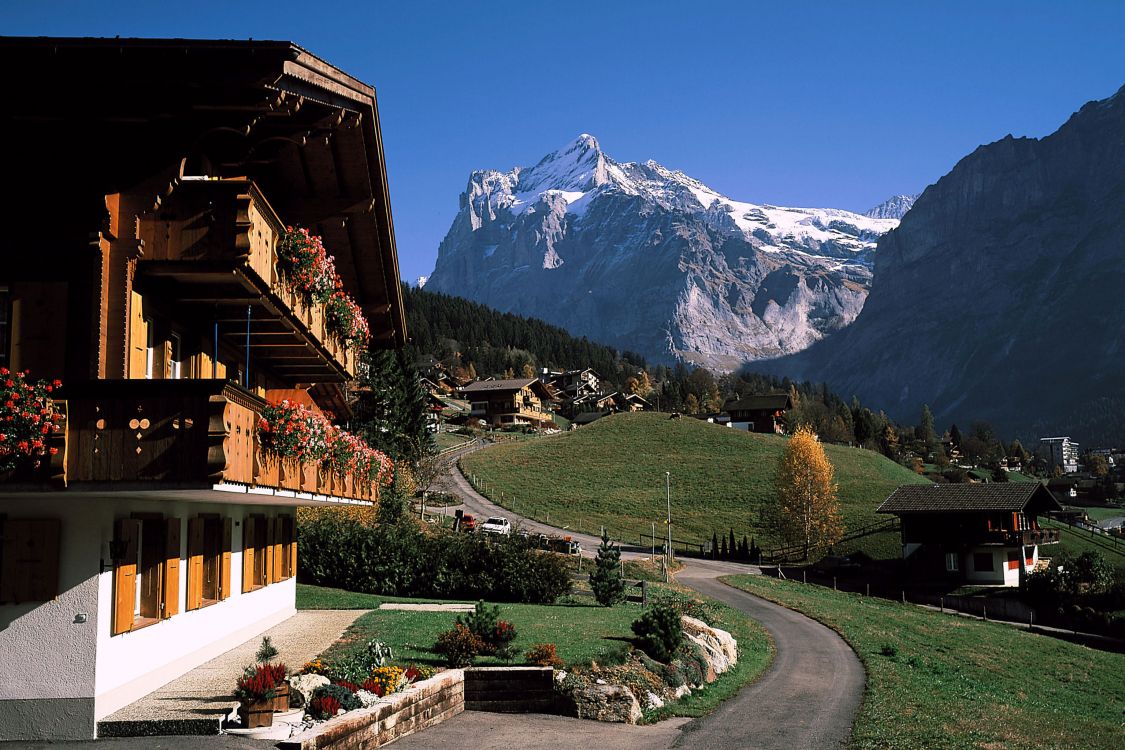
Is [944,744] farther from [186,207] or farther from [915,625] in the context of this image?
Result: [915,625]

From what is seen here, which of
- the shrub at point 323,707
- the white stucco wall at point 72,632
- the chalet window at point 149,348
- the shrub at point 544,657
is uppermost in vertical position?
the chalet window at point 149,348

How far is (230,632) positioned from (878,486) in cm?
9359

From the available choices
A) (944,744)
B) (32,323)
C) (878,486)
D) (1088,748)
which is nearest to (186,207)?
(32,323)

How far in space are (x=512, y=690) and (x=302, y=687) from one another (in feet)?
16.2

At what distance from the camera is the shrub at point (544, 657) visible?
66.0 feet

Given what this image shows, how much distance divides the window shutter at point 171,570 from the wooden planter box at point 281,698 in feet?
13.4

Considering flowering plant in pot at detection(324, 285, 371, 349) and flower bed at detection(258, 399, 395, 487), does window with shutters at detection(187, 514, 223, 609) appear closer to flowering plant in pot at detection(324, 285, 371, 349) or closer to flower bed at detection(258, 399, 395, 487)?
flower bed at detection(258, 399, 395, 487)

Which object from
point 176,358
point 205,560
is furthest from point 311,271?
point 205,560

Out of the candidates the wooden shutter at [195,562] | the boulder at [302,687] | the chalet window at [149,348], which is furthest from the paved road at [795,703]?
the chalet window at [149,348]

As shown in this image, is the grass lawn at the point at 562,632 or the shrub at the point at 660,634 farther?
the shrub at the point at 660,634

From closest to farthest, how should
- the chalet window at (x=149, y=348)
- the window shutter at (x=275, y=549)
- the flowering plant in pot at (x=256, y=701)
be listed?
the flowering plant in pot at (x=256, y=701) → the chalet window at (x=149, y=348) → the window shutter at (x=275, y=549)

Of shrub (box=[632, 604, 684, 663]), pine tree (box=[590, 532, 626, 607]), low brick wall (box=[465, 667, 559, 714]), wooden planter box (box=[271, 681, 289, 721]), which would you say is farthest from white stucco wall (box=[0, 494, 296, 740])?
pine tree (box=[590, 532, 626, 607])

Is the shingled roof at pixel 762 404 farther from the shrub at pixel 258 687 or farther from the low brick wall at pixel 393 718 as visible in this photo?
the shrub at pixel 258 687

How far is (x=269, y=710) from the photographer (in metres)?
14.5
